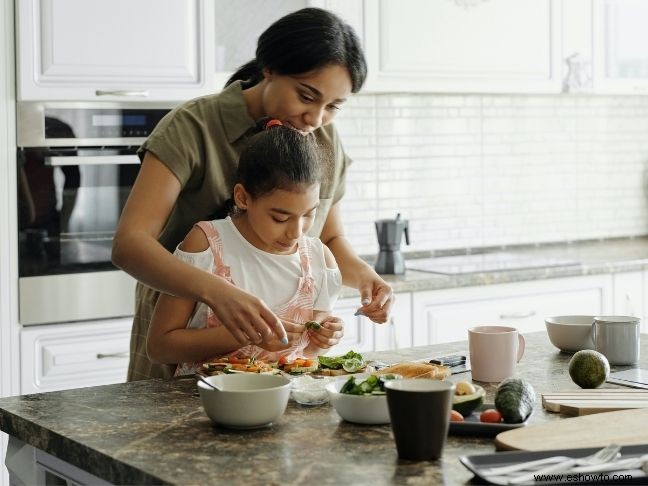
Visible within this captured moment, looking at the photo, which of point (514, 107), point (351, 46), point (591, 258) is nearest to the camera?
point (351, 46)

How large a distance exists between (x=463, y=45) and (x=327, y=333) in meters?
2.37

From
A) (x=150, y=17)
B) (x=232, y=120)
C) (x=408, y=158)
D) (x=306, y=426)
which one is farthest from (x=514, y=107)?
(x=306, y=426)

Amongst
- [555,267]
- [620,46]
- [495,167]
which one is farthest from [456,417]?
[620,46]

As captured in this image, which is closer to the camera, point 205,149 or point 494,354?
point 494,354

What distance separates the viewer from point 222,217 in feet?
7.91

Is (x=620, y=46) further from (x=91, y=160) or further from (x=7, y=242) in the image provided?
(x=7, y=242)

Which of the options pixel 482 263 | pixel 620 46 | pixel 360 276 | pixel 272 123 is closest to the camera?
pixel 272 123

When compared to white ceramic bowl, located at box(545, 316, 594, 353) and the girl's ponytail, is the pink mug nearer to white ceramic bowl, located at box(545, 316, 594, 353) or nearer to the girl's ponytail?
white ceramic bowl, located at box(545, 316, 594, 353)

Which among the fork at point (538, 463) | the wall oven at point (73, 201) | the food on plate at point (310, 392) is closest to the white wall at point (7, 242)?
the wall oven at point (73, 201)

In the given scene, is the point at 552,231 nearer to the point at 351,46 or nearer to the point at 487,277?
the point at 487,277

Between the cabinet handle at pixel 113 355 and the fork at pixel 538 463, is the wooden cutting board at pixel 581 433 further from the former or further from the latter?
the cabinet handle at pixel 113 355

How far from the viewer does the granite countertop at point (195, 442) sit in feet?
4.77

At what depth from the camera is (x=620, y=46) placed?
191 inches

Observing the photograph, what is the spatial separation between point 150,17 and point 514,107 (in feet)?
6.63
